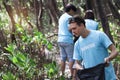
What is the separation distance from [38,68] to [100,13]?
1.82 metres

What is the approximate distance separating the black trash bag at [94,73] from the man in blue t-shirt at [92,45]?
0.27ft

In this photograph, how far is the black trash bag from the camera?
4.03 meters

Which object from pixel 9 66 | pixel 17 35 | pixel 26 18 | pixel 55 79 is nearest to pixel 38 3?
pixel 26 18

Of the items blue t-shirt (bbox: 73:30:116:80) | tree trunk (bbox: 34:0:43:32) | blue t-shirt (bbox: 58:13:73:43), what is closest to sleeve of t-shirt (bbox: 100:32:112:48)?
blue t-shirt (bbox: 73:30:116:80)

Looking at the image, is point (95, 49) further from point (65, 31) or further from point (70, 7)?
point (65, 31)

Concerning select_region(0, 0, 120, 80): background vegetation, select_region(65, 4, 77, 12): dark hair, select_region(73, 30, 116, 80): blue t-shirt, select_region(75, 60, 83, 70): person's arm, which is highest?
select_region(65, 4, 77, 12): dark hair

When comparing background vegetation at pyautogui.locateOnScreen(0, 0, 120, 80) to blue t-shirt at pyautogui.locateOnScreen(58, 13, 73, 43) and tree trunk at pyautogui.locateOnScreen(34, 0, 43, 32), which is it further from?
blue t-shirt at pyautogui.locateOnScreen(58, 13, 73, 43)

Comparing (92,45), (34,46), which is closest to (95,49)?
(92,45)

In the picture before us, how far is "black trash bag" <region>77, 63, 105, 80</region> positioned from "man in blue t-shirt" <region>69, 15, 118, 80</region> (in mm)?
81

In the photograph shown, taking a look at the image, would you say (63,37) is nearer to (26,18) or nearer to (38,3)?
(26,18)

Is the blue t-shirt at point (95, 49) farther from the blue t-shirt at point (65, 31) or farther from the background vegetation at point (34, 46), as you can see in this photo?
the blue t-shirt at point (65, 31)

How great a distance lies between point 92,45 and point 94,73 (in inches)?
13.4

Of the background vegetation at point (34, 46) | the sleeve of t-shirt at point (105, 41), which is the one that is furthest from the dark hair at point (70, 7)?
the sleeve of t-shirt at point (105, 41)

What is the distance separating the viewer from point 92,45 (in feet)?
13.4
